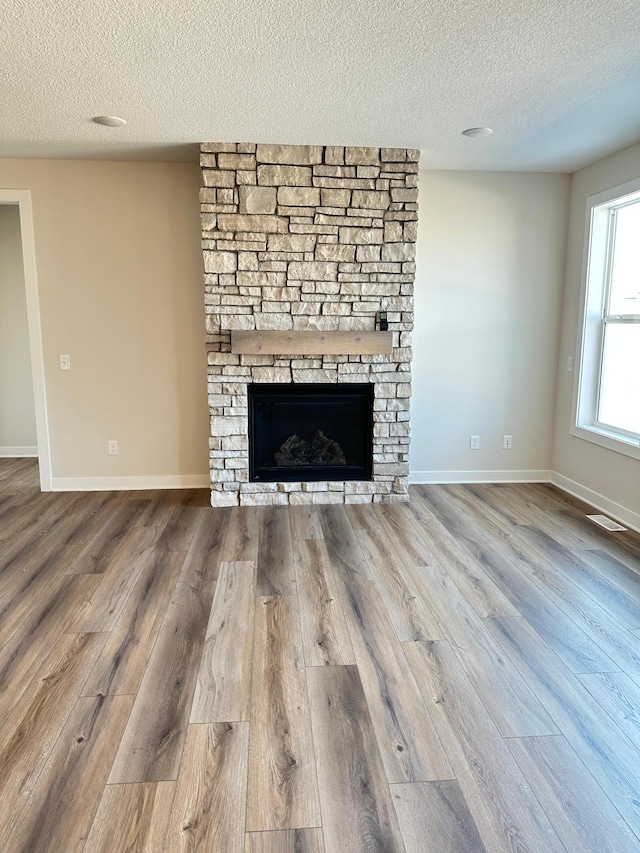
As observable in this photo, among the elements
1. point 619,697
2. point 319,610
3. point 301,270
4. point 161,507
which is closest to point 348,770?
point 319,610

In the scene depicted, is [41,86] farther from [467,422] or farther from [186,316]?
[467,422]

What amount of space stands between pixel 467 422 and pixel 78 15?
12.0ft

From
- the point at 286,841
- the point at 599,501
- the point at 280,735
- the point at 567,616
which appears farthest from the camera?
the point at 599,501

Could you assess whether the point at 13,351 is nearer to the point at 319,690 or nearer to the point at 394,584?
the point at 394,584

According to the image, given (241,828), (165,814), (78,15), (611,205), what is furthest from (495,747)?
(611,205)

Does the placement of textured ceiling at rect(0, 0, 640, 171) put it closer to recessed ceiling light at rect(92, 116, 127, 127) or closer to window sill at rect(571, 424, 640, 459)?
recessed ceiling light at rect(92, 116, 127, 127)

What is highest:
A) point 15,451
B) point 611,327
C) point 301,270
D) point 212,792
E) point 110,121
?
A: point 110,121

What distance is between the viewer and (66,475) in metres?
4.41

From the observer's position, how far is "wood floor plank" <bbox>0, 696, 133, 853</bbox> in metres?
1.43

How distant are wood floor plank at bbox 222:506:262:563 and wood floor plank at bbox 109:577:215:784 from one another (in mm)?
464

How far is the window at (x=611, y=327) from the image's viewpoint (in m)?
3.78

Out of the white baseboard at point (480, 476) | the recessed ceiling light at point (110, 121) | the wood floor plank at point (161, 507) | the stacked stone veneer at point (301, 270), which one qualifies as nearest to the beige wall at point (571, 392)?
the white baseboard at point (480, 476)

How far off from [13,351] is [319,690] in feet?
16.1

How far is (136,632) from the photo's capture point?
7.85 ft
